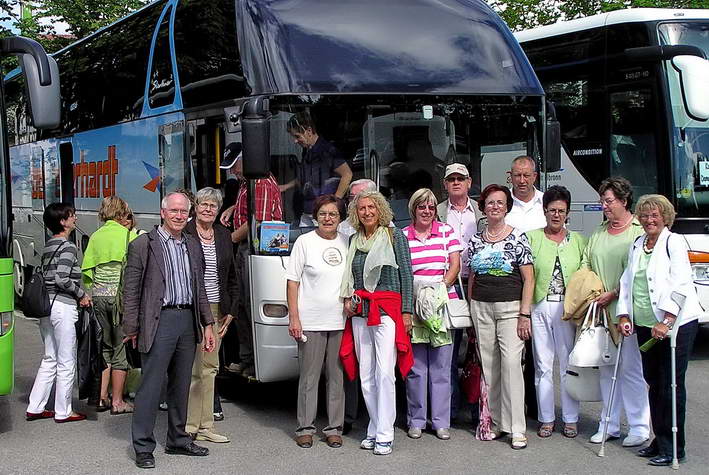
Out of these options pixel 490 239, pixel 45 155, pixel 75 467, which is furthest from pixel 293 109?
pixel 45 155

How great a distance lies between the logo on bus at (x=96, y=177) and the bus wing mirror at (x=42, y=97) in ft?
11.0

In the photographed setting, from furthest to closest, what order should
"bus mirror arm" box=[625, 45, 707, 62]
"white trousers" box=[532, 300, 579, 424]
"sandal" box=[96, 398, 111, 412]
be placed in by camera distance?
Answer: "bus mirror arm" box=[625, 45, 707, 62], "sandal" box=[96, 398, 111, 412], "white trousers" box=[532, 300, 579, 424]

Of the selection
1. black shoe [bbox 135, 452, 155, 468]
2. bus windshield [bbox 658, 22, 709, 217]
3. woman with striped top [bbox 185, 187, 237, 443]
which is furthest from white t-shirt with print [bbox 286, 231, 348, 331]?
bus windshield [bbox 658, 22, 709, 217]

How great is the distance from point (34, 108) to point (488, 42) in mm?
3639

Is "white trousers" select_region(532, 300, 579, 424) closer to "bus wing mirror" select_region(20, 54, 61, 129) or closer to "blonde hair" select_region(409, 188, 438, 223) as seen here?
"blonde hair" select_region(409, 188, 438, 223)

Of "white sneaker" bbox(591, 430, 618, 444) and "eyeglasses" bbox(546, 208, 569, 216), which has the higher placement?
"eyeglasses" bbox(546, 208, 569, 216)

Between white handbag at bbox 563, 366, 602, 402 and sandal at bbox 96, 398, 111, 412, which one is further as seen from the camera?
sandal at bbox 96, 398, 111, 412

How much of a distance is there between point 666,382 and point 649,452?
0.53m

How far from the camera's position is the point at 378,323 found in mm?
6875

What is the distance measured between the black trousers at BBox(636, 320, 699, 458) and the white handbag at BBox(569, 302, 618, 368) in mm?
326

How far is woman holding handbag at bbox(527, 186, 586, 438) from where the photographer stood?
717 cm

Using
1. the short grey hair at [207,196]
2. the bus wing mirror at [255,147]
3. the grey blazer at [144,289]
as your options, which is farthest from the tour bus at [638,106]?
the grey blazer at [144,289]

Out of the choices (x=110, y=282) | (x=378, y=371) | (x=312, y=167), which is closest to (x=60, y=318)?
(x=110, y=282)

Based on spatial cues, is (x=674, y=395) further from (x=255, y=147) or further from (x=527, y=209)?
(x=255, y=147)
